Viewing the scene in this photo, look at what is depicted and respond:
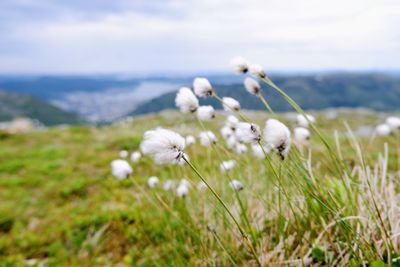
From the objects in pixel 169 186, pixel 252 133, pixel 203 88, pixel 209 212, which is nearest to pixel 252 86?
pixel 203 88

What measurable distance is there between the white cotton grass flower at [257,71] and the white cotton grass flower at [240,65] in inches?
3.6

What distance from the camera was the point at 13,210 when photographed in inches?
268

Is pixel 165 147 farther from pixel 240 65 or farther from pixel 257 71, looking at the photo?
pixel 240 65

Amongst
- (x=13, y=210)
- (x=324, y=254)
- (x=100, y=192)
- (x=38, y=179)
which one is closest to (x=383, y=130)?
(x=324, y=254)

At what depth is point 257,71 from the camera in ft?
8.69

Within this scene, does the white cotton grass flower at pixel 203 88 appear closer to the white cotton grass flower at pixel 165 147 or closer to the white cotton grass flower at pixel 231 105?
the white cotton grass flower at pixel 231 105

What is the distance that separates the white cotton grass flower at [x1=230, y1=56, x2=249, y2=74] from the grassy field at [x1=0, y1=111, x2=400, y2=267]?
65 cm

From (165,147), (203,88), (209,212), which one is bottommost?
(209,212)

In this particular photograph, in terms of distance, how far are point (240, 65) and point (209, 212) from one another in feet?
5.84

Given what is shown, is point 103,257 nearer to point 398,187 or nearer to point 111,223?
point 111,223

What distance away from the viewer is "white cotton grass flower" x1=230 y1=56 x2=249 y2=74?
9.23ft

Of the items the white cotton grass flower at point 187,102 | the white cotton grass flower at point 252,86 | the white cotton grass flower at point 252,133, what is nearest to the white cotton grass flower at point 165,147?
the white cotton grass flower at point 252,133

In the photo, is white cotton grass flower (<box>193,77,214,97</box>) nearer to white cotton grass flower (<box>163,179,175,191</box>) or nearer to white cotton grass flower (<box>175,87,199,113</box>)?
white cotton grass flower (<box>175,87,199,113</box>)

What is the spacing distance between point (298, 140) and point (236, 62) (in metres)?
1.50
